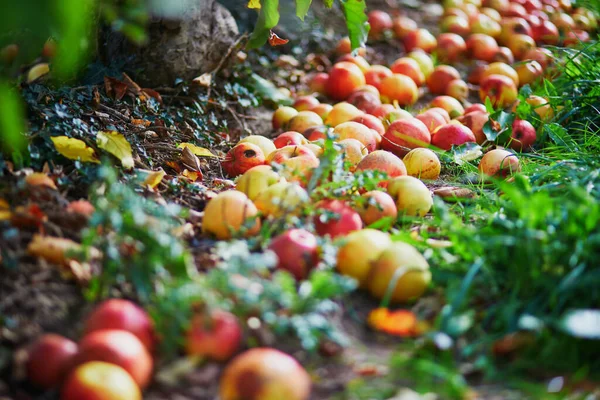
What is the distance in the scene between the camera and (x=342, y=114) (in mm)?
3699

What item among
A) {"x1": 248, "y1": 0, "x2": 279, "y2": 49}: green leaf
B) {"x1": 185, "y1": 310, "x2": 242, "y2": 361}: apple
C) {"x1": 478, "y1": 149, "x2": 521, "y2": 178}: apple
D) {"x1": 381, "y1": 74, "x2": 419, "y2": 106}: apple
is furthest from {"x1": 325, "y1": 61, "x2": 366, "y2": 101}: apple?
{"x1": 185, "y1": 310, "x2": 242, "y2": 361}: apple

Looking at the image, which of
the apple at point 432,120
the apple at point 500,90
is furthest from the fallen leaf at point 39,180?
the apple at point 500,90

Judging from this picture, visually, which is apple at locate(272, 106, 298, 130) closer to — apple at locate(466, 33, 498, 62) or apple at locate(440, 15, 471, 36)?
apple at locate(466, 33, 498, 62)

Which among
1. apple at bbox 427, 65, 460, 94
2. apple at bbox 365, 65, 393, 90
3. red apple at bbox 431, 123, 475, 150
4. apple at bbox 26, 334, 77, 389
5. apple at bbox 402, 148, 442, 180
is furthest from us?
apple at bbox 427, 65, 460, 94

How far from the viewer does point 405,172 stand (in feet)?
9.46

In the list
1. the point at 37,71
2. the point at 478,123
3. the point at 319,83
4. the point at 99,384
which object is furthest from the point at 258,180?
the point at 319,83

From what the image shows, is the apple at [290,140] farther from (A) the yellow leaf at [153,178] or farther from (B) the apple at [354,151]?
(A) the yellow leaf at [153,178]

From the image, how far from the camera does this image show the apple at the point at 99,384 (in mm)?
1476

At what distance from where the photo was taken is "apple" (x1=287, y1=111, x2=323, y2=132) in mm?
3631

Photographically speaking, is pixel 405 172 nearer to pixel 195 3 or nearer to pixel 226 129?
pixel 226 129

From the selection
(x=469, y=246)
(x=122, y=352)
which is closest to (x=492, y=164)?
(x=469, y=246)

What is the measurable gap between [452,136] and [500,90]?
1.02m

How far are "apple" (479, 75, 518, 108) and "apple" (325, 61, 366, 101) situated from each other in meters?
0.83

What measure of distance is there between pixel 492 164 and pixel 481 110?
80 centimetres
